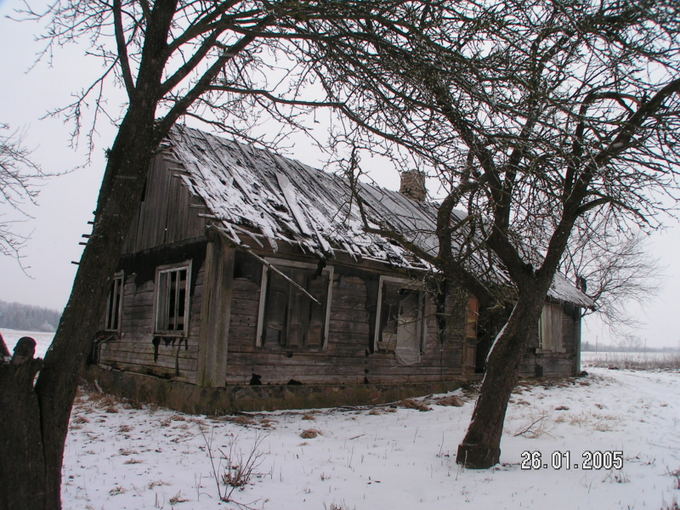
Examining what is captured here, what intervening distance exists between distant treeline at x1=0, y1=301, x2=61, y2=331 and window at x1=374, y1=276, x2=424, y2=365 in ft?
304

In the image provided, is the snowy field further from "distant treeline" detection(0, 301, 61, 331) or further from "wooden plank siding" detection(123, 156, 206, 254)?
"distant treeline" detection(0, 301, 61, 331)

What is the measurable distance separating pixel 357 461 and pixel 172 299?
17.6 ft

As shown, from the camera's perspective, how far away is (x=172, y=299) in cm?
997

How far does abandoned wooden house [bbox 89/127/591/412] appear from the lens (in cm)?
863

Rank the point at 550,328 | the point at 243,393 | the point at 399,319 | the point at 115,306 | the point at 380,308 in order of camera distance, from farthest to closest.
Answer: the point at 550,328, the point at 115,306, the point at 399,319, the point at 380,308, the point at 243,393

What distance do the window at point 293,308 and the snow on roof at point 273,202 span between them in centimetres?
52

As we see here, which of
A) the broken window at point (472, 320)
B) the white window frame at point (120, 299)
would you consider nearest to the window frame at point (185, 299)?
the white window frame at point (120, 299)

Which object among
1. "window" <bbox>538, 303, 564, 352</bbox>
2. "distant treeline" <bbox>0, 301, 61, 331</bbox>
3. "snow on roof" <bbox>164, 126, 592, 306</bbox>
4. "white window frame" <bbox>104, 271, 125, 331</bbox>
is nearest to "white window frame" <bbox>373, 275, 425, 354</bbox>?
"snow on roof" <bbox>164, 126, 592, 306</bbox>

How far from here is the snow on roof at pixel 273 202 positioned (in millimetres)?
8586

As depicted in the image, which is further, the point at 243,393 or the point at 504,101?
the point at 243,393

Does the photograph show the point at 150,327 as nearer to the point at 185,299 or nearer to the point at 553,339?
the point at 185,299

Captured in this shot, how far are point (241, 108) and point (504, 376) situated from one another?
3873mm

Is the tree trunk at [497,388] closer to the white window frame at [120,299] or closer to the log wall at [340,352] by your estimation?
the log wall at [340,352]

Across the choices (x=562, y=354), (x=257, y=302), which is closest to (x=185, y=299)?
(x=257, y=302)
